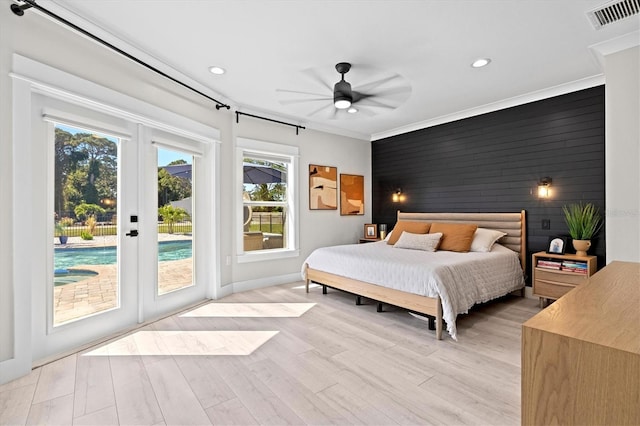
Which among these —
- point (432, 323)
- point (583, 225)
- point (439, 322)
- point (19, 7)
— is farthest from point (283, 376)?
point (583, 225)

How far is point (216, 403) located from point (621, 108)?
402 centimetres

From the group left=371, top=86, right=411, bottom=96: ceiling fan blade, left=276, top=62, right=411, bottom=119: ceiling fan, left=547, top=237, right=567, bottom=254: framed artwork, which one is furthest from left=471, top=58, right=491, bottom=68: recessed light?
left=547, top=237, right=567, bottom=254: framed artwork

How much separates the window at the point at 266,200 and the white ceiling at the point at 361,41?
971 mm

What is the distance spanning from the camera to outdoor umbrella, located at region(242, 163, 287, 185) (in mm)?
4715

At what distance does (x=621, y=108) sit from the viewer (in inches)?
111

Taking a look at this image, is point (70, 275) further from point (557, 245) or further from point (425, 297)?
point (557, 245)

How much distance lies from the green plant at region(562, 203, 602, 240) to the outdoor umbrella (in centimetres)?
384

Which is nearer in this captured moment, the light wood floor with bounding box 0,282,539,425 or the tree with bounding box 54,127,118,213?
the light wood floor with bounding box 0,282,539,425

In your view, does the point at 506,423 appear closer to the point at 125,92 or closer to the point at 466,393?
the point at 466,393

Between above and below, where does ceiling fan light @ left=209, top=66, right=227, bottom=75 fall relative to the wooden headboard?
above

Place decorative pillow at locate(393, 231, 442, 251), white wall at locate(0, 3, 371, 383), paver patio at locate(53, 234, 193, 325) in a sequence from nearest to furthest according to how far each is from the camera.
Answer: white wall at locate(0, 3, 371, 383) → paver patio at locate(53, 234, 193, 325) → decorative pillow at locate(393, 231, 442, 251)

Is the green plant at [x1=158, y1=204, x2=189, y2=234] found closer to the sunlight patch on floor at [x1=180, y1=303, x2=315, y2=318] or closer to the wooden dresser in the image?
the sunlight patch on floor at [x1=180, y1=303, x2=315, y2=318]

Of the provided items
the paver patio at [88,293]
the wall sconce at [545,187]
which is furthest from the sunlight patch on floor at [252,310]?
the wall sconce at [545,187]

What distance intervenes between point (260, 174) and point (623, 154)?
4.16 meters
